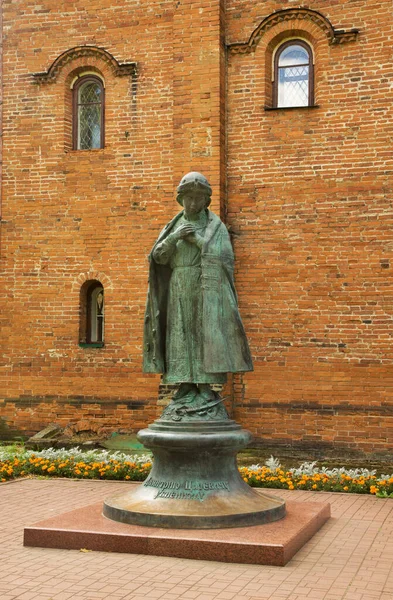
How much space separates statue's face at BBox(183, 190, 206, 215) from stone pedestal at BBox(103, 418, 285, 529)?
196 cm

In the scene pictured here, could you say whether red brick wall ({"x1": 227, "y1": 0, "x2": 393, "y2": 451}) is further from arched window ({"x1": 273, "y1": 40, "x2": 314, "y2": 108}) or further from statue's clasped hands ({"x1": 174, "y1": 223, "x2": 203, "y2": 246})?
statue's clasped hands ({"x1": 174, "y1": 223, "x2": 203, "y2": 246})

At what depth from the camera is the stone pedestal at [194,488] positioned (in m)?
6.88

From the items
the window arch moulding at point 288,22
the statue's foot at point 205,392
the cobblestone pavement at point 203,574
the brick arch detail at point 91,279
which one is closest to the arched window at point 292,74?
the window arch moulding at point 288,22

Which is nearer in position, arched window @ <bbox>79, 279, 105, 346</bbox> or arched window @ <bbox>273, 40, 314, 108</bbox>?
arched window @ <bbox>273, 40, 314, 108</bbox>

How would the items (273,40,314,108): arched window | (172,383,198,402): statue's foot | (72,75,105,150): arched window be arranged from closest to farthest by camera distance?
(172,383,198,402): statue's foot, (273,40,314,108): arched window, (72,75,105,150): arched window

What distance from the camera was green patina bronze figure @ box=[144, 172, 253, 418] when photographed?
749 cm

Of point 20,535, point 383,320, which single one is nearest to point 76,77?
point 383,320

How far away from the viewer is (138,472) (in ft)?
36.4

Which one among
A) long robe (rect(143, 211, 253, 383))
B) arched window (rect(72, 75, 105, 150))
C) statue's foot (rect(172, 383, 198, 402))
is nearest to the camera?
long robe (rect(143, 211, 253, 383))

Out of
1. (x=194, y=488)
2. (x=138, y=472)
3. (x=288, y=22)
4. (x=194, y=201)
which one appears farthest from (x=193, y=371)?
(x=288, y=22)

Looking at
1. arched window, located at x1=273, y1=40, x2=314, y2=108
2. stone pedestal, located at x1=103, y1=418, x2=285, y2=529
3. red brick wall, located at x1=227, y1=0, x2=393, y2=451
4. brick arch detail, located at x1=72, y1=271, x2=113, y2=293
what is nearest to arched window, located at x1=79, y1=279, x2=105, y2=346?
brick arch detail, located at x1=72, y1=271, x2=113, y2=293

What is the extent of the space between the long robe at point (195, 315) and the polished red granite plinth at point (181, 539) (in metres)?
1.41

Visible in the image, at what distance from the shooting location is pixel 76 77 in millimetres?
14820

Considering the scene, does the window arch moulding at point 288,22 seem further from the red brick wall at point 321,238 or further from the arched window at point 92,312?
the arched window at point 92,312
